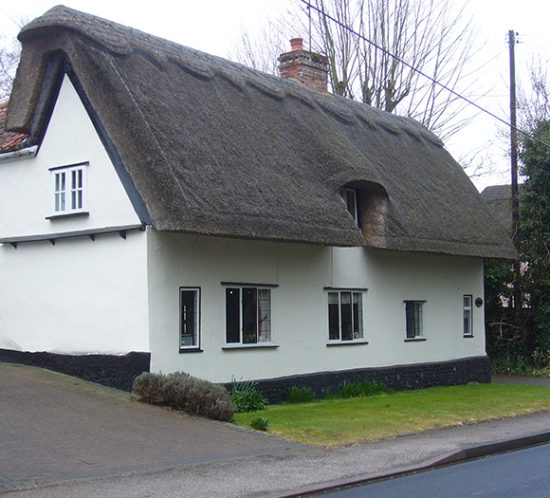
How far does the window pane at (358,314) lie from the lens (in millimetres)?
20234

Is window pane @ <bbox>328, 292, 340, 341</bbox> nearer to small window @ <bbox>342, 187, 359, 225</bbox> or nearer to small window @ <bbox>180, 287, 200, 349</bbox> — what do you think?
small window @ <bbox>342, 187, 359, 225</bbox>

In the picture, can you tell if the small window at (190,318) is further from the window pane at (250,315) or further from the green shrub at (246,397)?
the window pane at (250,315)

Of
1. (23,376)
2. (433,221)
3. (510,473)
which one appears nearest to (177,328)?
(23,376)

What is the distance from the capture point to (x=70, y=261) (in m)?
16.7

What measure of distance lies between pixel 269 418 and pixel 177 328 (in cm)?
237

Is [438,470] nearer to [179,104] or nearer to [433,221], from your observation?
[179,104]

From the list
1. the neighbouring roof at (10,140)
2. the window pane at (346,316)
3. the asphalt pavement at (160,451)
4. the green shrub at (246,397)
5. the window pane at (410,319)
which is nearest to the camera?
the asphalt pavement at (160,451)

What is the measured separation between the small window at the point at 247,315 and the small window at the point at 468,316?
8.69 m

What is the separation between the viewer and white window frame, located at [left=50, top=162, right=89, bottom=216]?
16.5 meters

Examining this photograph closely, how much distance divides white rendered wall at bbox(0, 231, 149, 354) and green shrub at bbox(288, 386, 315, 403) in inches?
150

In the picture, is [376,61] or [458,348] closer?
[458,348]

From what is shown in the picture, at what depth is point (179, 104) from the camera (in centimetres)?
1706

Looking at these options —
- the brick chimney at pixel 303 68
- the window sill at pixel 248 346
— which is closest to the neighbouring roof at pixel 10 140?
the window sill at pixel 248 346

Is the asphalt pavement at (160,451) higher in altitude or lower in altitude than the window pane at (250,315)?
lower
